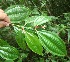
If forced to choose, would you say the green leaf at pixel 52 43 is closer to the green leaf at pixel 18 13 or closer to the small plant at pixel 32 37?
the small plant at pixel 32 37

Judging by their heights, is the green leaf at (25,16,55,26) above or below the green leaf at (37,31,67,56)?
above

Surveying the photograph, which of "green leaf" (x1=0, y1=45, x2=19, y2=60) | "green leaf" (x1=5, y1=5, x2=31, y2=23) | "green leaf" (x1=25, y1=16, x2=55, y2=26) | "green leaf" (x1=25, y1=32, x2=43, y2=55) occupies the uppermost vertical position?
"green leaf" (x1=5, y1=5, x2=31, y2=23)

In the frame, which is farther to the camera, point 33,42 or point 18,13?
point 18,13

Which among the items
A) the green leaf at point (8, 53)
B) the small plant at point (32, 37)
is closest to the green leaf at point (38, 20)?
the small plant at point (32, 37)

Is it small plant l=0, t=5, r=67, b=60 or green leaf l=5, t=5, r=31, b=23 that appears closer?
small plant l=0, t=5, r=67, b=60

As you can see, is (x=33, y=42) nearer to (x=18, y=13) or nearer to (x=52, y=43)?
(x=52, y=43)

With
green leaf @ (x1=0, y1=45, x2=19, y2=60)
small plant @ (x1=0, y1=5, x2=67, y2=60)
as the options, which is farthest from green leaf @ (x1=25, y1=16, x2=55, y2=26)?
green leaf @ (x1=0, y1=45, x2=19, y2=60)

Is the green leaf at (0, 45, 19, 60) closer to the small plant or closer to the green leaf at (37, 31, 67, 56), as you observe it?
the small plant

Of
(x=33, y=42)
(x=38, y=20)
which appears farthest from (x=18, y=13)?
(x=33, y=42)
